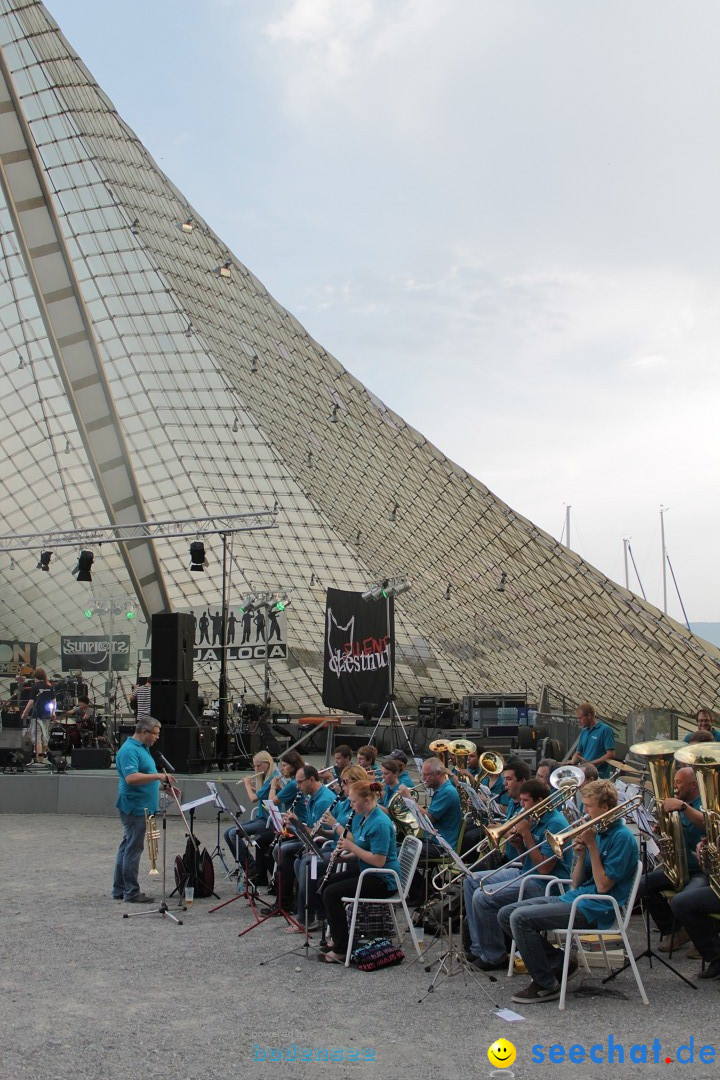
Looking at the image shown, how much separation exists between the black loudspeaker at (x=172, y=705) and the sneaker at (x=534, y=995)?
12943 mm

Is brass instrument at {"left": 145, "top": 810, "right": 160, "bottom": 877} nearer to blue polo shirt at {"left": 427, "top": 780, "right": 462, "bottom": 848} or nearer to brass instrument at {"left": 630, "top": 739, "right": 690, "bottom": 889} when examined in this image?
blue polo shirt at {"left": 427, "top": 780, "right": 462, "bottom": 848}

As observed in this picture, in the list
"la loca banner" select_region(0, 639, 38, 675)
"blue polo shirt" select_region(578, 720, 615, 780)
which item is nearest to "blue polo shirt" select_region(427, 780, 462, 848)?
"blue polo shirt" select_region(578, 720, 615, 780)

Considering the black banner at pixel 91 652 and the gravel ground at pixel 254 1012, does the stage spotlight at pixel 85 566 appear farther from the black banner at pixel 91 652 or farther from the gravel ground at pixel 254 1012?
the gravel ground at pixel 254 1012

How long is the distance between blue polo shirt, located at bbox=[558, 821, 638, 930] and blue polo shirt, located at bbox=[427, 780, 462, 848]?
2.03 metres

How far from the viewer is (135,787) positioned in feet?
31.3

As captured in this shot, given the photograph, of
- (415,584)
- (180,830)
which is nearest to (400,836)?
(180,830)

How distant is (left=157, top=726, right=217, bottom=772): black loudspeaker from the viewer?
17797mm

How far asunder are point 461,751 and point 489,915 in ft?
13.7

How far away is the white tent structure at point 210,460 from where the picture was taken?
62.8 feet

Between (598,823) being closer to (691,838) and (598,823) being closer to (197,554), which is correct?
(691,838)

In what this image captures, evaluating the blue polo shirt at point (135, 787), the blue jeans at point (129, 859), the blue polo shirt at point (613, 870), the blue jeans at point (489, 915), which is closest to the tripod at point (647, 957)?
the blue polo shirt at point (613, 870)

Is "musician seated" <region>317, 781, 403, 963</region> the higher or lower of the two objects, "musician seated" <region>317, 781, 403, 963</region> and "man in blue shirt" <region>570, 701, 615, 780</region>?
the lower

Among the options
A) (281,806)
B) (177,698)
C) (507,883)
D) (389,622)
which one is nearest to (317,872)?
(507,883)

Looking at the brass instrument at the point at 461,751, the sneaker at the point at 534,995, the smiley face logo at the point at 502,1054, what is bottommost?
the sneaker at the point at 534,995
